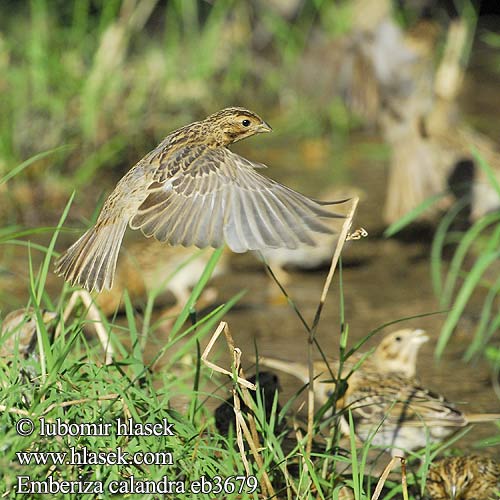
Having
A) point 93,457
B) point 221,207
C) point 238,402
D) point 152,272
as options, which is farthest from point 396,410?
point 152,272

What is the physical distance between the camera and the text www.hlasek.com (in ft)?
11.3

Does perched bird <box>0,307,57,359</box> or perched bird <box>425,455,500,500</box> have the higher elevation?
perched bird <box>0,307,57,359</box>

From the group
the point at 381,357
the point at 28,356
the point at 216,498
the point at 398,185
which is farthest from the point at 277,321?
the point at 216,498

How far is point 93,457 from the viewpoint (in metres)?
3.55

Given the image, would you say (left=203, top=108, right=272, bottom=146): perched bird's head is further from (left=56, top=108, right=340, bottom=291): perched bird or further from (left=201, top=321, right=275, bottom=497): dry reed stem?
(left=201, top=321, right=275, bottom=497): dry reed stem

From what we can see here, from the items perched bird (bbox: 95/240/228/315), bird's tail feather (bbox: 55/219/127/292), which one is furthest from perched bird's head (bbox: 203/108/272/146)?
perched bird (bbox: 95/240/228/315)

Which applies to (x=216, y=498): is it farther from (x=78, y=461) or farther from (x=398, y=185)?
(x=398, y=185)

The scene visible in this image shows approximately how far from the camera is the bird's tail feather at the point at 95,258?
4281 mm

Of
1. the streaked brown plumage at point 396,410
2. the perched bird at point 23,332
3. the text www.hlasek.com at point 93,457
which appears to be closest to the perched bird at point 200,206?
the perched bird at point 23,332

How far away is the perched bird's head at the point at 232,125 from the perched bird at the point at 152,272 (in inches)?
95.2

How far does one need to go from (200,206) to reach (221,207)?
0.26 ft

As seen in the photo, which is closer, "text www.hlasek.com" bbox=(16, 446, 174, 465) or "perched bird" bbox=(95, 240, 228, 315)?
"text www.hlasek.com" bbox=(16, 446, 174, 465)

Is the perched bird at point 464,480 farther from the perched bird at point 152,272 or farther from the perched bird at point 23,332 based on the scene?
the perched bird at point 152,272

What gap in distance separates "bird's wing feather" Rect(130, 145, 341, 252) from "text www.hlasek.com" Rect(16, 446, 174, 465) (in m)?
0.77
